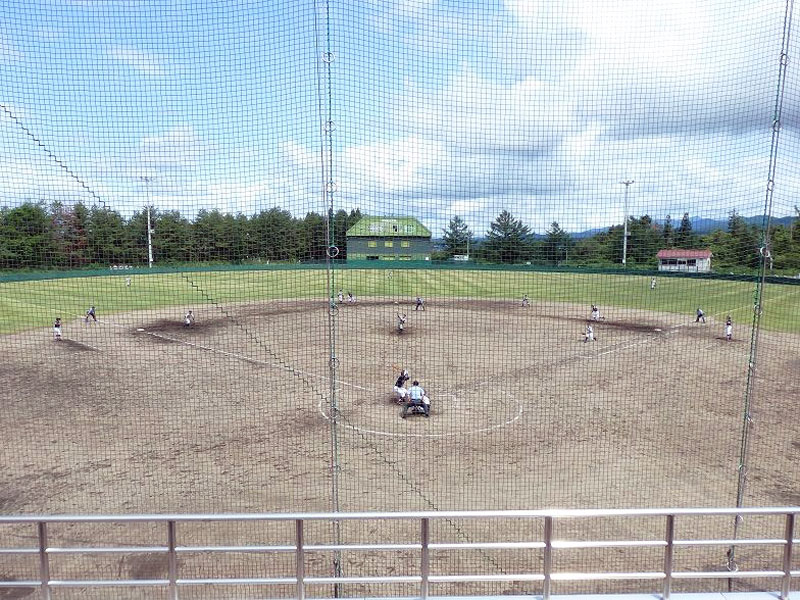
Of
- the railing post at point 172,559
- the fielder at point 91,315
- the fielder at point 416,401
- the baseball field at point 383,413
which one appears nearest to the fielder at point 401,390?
the baseball field at point 383,413

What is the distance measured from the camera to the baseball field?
314 inches

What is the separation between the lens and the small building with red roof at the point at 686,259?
23.2 ft

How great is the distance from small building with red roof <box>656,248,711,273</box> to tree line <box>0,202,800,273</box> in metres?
0.17

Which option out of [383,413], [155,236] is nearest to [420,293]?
[383,413]

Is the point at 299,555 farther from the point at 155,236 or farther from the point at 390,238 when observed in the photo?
the point at 155,236

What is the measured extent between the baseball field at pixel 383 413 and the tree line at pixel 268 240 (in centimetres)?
85

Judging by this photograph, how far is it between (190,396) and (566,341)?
576 inches

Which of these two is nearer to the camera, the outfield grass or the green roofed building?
the green roofed building

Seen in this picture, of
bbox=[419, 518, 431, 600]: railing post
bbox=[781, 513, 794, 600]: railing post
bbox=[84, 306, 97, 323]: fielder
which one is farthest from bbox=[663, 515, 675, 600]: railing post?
bbox=[84, 306, 97, 323]: fielder

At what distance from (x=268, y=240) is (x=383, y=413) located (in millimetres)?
6314

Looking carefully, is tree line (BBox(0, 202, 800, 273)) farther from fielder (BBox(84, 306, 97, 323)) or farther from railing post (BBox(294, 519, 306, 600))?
fielder (BBox(84, 306, 97, 323))

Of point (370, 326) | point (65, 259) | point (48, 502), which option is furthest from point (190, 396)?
point (370, 326)

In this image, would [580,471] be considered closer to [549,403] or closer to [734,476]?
[734,476]

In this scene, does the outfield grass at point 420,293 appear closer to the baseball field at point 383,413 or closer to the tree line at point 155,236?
the baseball field at point 383,413
